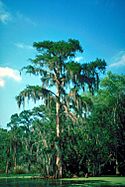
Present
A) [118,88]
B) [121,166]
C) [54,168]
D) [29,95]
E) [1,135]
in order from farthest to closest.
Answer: [1,135], [118,88], [121,166], [29,95], [54,168]

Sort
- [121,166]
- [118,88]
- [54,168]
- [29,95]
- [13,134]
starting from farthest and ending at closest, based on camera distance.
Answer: [13,134] → [118,88] → [121,166] → [29,95] → [54,168]

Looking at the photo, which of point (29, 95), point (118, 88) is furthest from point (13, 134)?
point (29, 95)

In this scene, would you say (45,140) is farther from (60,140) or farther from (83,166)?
(83,166)

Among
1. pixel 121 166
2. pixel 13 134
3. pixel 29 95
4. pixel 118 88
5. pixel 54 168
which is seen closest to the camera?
pixel 54 168

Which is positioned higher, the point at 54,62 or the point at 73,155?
the point at 54,62

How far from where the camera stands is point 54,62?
22.2 m

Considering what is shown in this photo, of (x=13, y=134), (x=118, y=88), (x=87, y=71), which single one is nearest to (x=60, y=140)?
(x=87, y=71)

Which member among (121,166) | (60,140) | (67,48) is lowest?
(121,166)

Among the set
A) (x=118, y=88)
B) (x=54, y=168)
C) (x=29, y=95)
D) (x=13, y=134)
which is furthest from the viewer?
(x=13, y=134)

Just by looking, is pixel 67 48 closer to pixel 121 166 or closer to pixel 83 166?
Result: pixel 83 166

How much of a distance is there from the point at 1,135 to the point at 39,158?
3046 cm

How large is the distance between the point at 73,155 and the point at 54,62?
745 centimetres

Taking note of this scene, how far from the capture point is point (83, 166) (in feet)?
73.6

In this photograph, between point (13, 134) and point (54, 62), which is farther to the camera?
point (13, 134)
